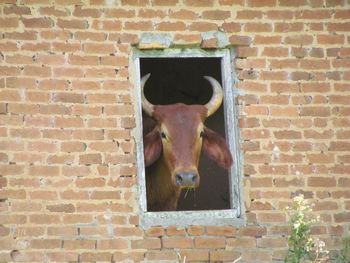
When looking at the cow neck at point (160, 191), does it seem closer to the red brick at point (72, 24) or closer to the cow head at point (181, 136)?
the cow head at point (181, 136)

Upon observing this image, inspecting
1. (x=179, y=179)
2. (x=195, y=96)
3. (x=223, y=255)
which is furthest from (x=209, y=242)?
(x=195, y=96)

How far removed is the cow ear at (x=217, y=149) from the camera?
8266 mm

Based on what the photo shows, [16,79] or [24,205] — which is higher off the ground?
[16,79]

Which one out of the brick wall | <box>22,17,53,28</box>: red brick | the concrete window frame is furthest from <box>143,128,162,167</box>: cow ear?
<box>22,17,53,28</box>: red brick

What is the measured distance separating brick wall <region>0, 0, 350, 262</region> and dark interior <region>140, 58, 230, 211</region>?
8.93 feet

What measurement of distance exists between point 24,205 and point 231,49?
6.88ft

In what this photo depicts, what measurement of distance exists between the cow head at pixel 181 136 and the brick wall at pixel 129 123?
0.47 m

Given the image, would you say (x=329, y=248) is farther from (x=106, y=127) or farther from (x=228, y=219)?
(x=106, y=127)

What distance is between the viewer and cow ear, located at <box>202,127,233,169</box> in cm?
827

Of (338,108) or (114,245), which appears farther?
(338,108)

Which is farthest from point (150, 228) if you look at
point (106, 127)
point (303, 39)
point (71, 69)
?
point (303, 39)

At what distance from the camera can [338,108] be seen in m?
8.30

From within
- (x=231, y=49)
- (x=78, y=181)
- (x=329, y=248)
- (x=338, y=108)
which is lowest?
(x=329, y=248)

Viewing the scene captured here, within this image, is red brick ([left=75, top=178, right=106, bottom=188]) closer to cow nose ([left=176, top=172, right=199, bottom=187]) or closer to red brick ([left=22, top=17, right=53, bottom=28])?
cow nose ([left=176, top=172, right=199, bottom=187])
